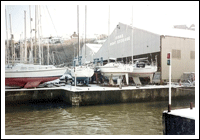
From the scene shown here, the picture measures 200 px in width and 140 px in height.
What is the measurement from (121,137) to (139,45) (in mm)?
14215

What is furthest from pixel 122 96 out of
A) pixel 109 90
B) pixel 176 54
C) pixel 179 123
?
pixel 176 54

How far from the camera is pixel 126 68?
14281 millimetres

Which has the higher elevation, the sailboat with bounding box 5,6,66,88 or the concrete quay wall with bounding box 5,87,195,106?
the sailboat with bounding box 5,6,66,88

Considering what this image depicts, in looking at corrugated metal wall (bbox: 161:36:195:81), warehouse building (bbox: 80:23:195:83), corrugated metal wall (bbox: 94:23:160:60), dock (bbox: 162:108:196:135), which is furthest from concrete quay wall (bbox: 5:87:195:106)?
dock (bbox: 162:108:196:135)

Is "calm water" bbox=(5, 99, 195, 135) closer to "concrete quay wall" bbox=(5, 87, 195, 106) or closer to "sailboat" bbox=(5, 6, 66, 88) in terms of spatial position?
"concrete quay wall" bbox=(5, 87, 195, 106)

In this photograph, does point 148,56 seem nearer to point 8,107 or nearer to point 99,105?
point 99,105

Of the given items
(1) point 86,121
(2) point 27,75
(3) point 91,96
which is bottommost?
(1) point 86,121

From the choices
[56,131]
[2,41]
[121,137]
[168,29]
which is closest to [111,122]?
[56,131]

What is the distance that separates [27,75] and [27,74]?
71mm

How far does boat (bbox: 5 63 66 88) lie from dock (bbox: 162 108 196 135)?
1002 centimetres

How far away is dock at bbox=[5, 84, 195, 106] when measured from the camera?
10148mm

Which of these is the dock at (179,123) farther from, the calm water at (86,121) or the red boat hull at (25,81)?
the red boat hull at (25,81)

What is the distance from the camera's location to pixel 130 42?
17.9 meters

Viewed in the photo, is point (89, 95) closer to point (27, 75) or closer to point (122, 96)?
point (122, 96)
